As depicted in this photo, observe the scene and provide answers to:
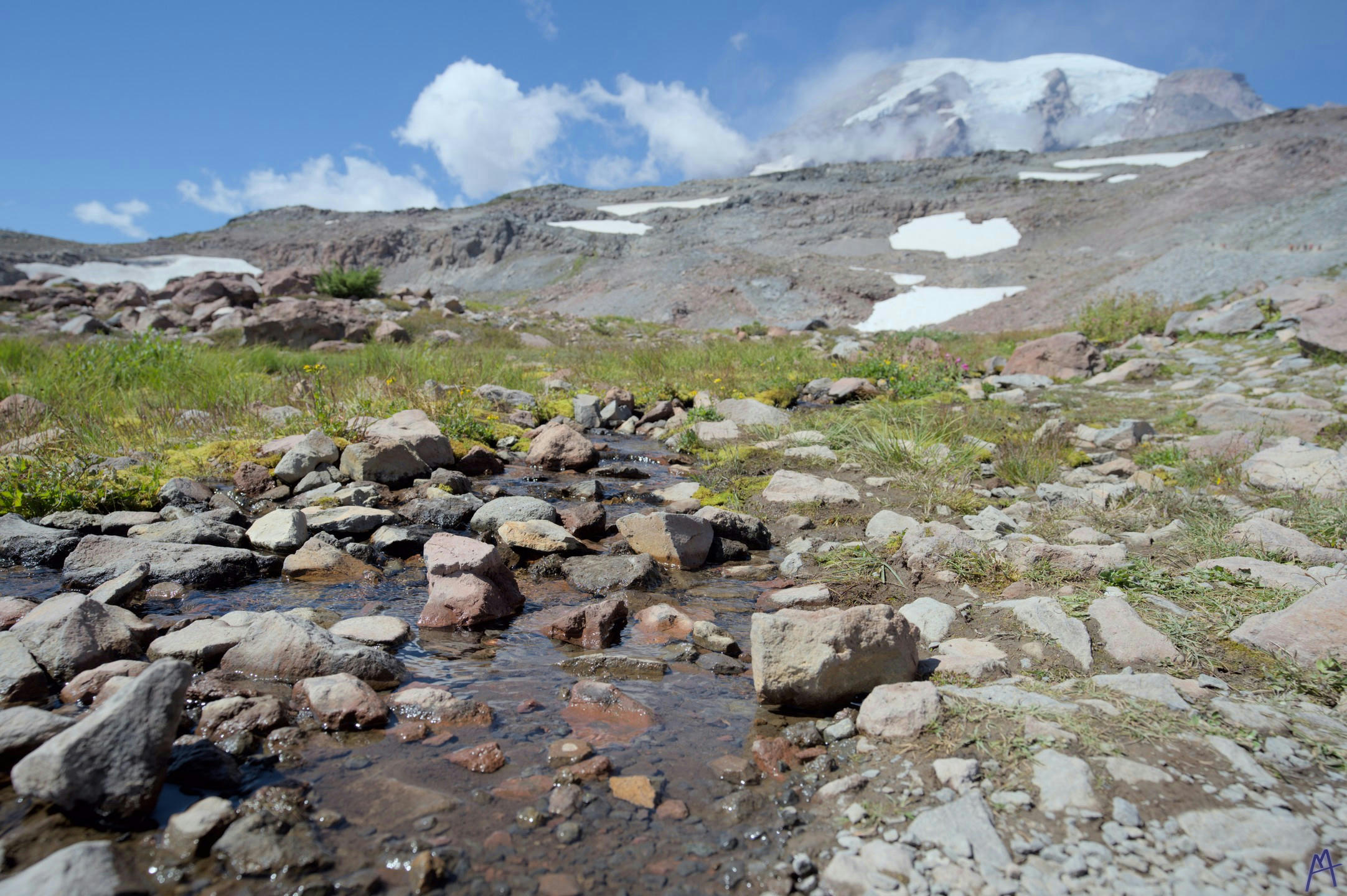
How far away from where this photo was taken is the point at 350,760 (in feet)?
6.37

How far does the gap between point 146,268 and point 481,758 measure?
46.0 metres

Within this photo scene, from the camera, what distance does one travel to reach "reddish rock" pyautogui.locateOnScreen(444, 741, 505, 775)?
6.42 ft

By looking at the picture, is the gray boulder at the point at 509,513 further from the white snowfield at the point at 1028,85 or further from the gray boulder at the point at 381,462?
the white snowfield at the point at 1028,85

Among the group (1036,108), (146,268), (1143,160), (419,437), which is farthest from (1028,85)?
(419,437)

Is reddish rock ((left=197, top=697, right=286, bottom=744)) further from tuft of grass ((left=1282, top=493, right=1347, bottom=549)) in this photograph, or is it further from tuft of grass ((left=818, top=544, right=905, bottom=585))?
tuft of grass ((left=1282, top=493, right=1347, bottom=549))

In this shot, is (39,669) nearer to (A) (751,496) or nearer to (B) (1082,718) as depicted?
(B) (1082,718)

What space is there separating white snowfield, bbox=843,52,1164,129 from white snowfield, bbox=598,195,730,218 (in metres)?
117

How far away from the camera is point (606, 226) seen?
42.6 m

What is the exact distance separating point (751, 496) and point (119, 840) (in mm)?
3983

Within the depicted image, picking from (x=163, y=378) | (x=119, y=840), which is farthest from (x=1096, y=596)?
(x=163, y=378)

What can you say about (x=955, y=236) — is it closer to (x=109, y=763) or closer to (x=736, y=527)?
(x=736, y=527)

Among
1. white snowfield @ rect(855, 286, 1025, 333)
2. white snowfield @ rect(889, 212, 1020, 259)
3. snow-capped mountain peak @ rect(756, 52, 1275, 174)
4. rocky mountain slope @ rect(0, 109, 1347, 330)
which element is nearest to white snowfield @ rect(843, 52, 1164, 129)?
snow-capped mountain peak @ rect(756, 52, 1275, 174)

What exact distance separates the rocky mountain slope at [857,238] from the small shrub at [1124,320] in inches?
123

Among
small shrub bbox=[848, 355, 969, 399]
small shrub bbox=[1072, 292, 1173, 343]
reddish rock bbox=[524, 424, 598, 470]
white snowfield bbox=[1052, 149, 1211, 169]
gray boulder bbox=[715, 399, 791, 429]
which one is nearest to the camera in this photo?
reddish rock bbox=[524, 424, 598, 470]
